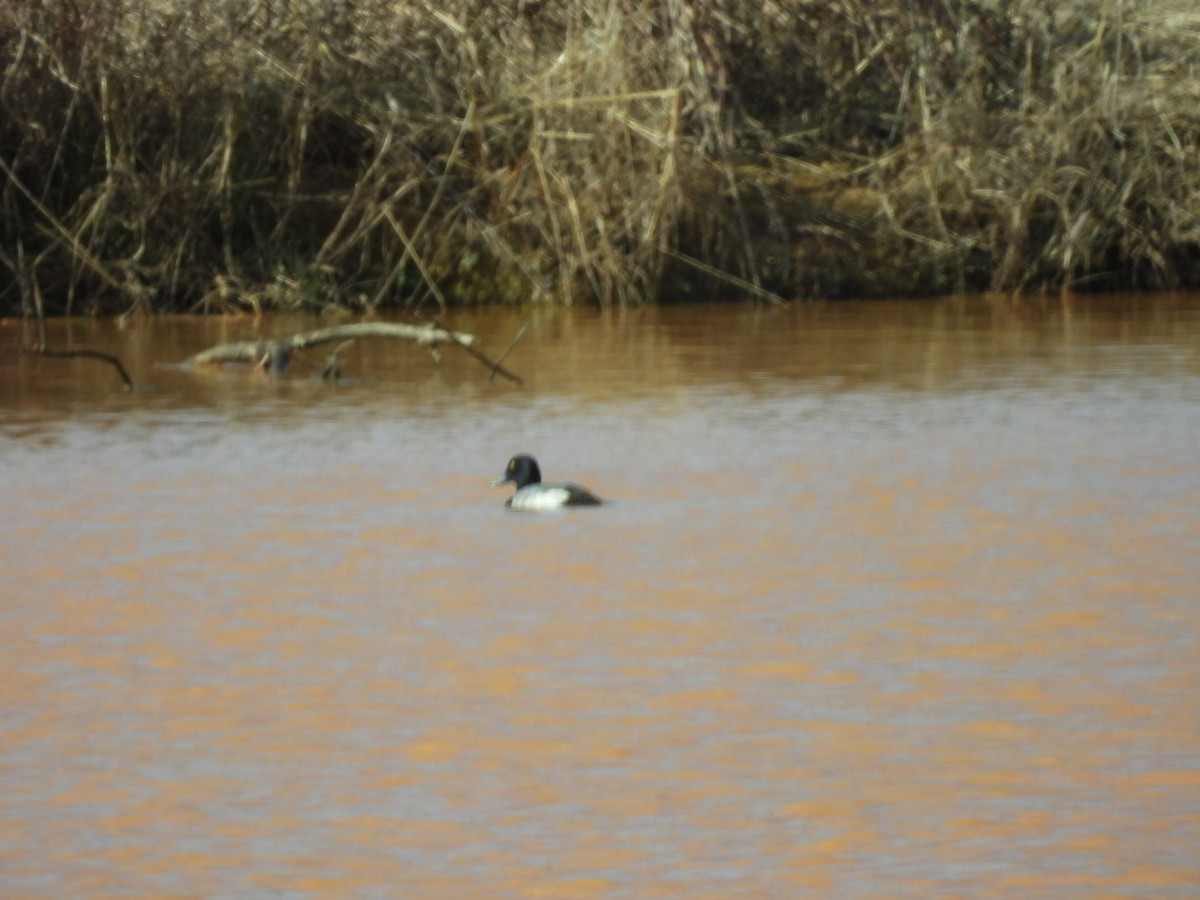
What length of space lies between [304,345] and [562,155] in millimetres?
4260

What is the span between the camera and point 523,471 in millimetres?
9898

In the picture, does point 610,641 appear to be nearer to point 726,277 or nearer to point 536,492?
point 536,492

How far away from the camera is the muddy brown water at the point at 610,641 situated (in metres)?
5.36

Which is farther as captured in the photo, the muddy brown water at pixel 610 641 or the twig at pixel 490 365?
the twig at pixel 490 365

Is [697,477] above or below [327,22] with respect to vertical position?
below

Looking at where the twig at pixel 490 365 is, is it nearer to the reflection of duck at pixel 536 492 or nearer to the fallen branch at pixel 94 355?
the fallen branch at pixel 94 355

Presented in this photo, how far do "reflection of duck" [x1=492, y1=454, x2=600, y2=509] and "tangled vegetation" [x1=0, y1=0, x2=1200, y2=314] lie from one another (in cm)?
798

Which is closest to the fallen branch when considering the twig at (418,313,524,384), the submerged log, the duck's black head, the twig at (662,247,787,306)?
the submerged log

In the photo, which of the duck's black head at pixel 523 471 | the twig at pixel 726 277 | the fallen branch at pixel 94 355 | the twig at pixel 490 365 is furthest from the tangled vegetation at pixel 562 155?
→ the duck's black head at pixel 523 471

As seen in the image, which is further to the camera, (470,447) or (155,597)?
(470,447)

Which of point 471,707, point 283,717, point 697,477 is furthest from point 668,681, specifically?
point 697,477

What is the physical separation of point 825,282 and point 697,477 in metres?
8.84

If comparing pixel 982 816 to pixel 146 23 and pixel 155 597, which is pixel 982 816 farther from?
pixel 146 23

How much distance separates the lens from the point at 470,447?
451 inches
